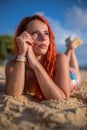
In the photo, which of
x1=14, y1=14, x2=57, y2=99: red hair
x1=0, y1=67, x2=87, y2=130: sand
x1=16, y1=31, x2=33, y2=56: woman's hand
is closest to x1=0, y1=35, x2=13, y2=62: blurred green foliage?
Result: x1=14, y1=14, x2=57, y2=99: red hair

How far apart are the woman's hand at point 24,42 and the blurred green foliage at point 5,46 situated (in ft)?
58.1

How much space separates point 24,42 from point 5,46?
18318 millimetres

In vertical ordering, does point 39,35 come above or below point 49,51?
above

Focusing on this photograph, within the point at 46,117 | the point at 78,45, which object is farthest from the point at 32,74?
the point at 78,45

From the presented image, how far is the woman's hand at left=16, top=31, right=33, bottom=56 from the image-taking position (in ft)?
9.73

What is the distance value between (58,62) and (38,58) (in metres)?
0.21

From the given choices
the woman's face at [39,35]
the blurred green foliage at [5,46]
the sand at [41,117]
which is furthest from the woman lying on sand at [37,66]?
the blurred green foliage at [5,46]

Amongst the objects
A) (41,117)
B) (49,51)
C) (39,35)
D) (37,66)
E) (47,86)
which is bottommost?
(41,117)

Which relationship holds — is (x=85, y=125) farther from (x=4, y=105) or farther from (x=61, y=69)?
(x=61, y=69)

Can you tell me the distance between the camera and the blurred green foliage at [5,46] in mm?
20672

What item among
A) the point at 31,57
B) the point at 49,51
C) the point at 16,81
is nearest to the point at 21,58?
the point at 31,57

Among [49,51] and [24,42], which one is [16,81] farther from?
[49,51]

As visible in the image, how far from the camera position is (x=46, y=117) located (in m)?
2.17

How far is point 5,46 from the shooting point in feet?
69.2
